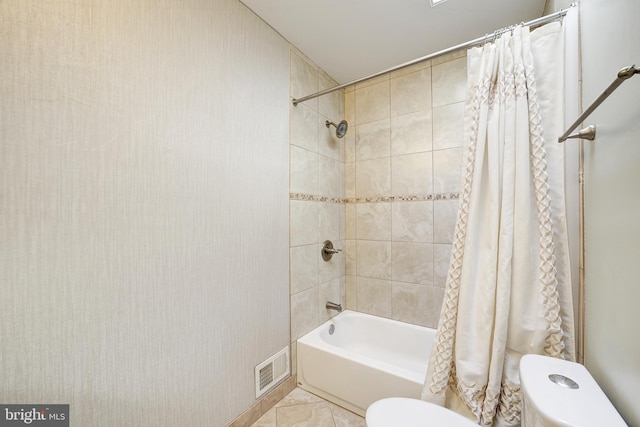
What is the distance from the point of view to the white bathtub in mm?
1401

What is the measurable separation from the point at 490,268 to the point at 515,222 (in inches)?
8.2

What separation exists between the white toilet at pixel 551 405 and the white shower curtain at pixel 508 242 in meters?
0.19

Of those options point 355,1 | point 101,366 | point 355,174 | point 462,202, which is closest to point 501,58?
point 462,202

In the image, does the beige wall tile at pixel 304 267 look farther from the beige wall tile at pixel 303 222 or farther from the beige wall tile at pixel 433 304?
the beige wall tile at pixel 433 304

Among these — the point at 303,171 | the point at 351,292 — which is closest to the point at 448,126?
the point at 303,171

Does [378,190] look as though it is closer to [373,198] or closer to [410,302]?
[373,198]

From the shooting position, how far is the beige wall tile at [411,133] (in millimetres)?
1903

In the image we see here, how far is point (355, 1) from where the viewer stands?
→ 4.59 feet

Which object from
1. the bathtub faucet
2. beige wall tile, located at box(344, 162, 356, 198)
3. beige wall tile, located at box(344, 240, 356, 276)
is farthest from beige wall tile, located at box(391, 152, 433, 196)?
the bathtub faucet

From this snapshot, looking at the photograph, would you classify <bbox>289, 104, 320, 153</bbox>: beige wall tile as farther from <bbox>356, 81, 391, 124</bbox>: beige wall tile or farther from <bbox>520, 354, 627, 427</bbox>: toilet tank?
<bbox>520, 354, 627, 427</bbox>: toilet tank

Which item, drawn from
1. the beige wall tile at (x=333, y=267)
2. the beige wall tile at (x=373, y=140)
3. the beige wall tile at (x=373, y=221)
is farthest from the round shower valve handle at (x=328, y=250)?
the beige wall tile at (x=373, y=140)

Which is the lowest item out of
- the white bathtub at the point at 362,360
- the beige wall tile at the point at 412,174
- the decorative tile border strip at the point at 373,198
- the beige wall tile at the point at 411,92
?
the white bathtub at the point at 362,360

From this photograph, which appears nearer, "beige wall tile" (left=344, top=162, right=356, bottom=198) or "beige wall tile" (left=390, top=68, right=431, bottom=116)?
"beige wall tile" (left=390, top=68, right=431, bottom=116)

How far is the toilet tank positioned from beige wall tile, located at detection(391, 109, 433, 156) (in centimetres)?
146
